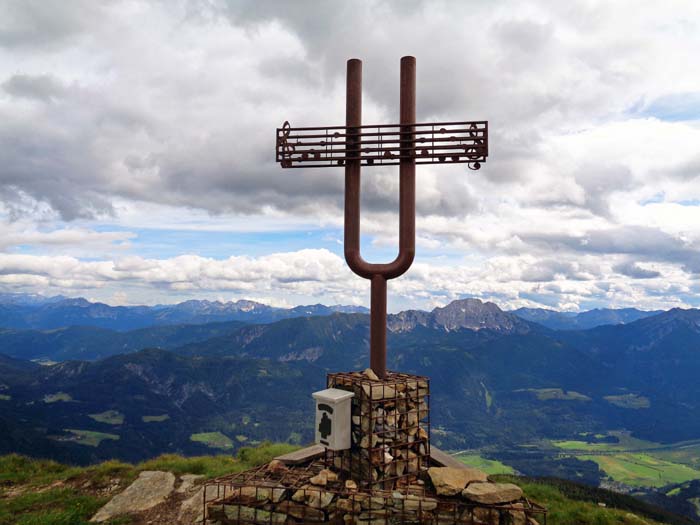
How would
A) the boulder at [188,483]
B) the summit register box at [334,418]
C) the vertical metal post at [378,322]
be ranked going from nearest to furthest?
the summit register box at [334,418] → the boulder at [188,483] → the vertical metal post at [378,322]

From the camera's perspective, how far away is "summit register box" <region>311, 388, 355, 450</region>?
2350 cm

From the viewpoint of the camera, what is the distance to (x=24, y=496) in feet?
88.1

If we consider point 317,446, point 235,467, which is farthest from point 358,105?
point 235,467

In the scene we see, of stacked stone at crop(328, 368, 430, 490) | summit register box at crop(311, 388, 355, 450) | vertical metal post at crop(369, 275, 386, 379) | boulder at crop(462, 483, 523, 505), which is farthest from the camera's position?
vertical metal post at crop(369, 275, 386, 379)

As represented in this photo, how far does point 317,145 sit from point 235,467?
21.5 metres

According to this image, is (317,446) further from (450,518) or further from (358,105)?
(358,105)

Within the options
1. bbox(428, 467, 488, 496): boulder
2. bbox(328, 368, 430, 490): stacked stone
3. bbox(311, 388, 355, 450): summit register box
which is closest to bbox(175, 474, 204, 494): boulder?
bbox(328, 368, 430, 490): stacked stone

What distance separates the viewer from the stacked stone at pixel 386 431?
921 inches

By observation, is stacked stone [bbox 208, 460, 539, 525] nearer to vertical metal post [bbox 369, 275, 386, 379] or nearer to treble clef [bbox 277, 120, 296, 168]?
vertical metal post [bbox 369, 275, 386, 379]

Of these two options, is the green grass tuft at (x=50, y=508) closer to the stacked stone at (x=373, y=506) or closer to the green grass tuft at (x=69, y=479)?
the green grass tuft at (x=69, y=479)

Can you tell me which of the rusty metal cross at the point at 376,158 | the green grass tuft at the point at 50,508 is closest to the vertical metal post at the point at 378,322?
the rusty metal cross at the point at 376,158

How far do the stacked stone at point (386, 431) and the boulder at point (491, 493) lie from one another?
4003 mm

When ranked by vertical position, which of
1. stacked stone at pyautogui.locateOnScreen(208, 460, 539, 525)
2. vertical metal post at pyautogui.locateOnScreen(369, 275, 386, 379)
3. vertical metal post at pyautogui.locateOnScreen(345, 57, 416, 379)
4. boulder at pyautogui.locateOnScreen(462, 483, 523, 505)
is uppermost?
vertical metal post at pyautogui.locateOnScreen(345, 57, 416, 379)

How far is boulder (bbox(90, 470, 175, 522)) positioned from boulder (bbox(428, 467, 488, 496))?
1520cm
